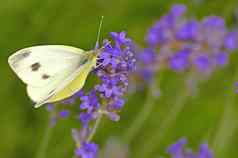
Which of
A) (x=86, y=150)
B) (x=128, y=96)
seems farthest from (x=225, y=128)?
(x=86, y=150)

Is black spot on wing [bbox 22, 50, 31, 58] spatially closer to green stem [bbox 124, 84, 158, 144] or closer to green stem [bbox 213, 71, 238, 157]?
green stem [bbox 124, 84, 158, 144]

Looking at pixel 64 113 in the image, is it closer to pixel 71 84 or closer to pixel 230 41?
pixel 71 84

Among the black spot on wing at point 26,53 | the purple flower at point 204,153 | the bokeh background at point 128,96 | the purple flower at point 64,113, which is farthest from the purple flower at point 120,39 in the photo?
the bokeh background at point 128,96

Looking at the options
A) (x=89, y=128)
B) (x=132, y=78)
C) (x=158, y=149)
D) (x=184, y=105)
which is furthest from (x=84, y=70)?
(x=184, y=105)

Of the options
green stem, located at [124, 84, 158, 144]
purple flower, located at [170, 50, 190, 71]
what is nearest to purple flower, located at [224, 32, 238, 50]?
purple flower, located at [170, 50, 190, 71]

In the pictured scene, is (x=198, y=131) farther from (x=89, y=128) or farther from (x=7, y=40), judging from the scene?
(x=89, y=128)

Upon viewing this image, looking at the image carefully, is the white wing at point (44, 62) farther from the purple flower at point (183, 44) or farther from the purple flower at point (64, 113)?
the purple flower at point (183, 44)

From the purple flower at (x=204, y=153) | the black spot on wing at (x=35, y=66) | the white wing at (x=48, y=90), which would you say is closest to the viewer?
the white wing at (x=48, y=90)
